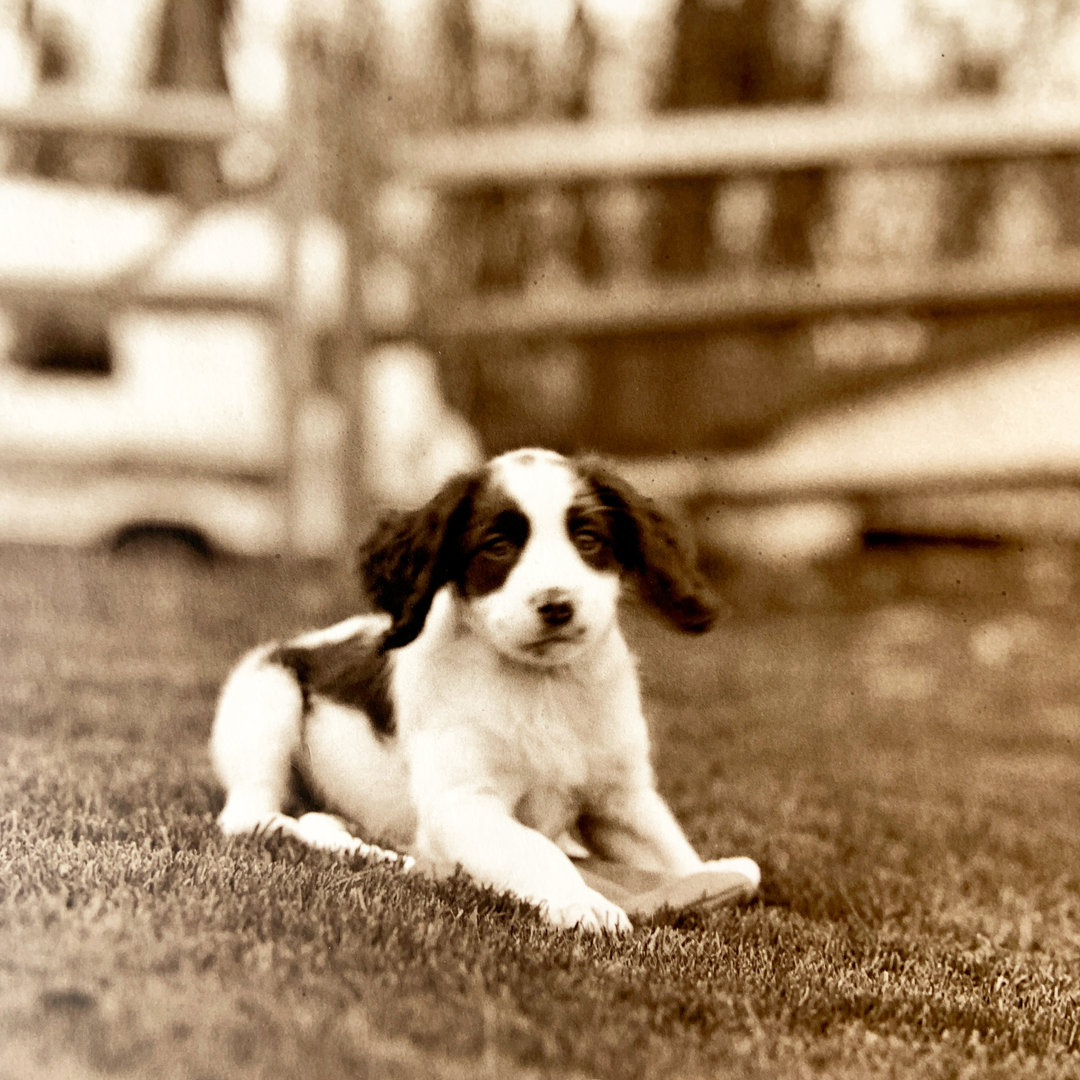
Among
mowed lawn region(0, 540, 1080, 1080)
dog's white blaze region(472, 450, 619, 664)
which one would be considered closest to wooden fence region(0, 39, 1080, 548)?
mowed lawn region(0, 540, 1080, 1080)

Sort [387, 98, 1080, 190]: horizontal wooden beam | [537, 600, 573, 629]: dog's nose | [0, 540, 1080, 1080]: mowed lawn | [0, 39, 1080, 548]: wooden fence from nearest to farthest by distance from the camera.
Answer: [0, 540, 1080, 1080]: mowed lawn
[537, 600, 573, 629]: dog's nose
[0, 39, 1080, 548]: wooden fence
[387, 98, 1080, 190]: horizontal wooden beam

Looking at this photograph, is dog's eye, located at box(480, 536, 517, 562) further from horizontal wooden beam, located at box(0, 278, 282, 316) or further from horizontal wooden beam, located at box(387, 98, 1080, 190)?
horizontal wooden beam, located at box(387, 98, 1080, 190)

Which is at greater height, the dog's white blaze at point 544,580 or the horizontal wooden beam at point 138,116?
the horizontal wooden beam at point 138,116

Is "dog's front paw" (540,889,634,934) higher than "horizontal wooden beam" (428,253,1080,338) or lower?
lower

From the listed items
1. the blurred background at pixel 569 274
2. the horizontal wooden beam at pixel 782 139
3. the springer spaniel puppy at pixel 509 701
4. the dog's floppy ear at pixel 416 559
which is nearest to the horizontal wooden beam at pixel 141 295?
the blurred background at pixel 569 274

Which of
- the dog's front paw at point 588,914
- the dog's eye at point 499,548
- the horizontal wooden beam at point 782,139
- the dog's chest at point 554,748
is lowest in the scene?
the dog's front paw at point 588,914

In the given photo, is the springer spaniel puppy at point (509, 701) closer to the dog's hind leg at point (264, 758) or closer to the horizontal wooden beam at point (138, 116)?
the dog's hind leg at point (264, 758)
